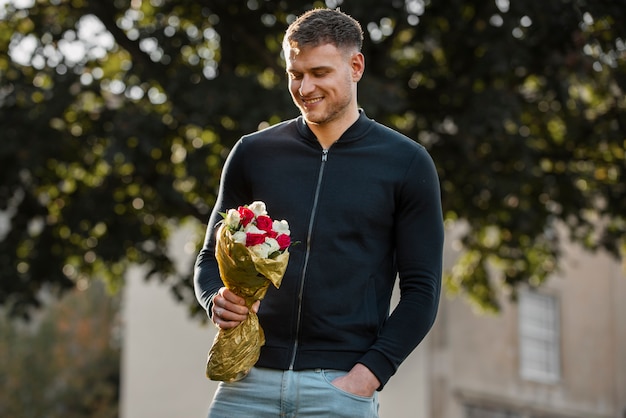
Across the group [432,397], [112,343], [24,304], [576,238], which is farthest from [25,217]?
[112,343]

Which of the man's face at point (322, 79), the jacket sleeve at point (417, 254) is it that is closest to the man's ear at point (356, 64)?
the man's face at point (322, 79)

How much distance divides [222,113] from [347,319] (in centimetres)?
834

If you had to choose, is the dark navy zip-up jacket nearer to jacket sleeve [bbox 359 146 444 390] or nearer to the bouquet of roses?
jacket sleeve [bbox 359 146 444 390]

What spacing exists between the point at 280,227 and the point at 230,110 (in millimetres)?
8339

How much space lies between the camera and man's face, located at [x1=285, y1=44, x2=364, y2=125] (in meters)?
4.63

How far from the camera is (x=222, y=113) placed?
41.9ft

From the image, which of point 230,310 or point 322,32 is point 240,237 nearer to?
point 230,310

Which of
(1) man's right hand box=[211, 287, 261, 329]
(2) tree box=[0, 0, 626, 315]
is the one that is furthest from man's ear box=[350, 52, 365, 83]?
(2) tree box=[0, 0, 626, 315]

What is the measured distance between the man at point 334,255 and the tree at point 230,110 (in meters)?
7.34

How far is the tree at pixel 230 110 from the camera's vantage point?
12742 mm

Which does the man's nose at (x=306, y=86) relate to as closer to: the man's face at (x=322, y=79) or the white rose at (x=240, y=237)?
the man's face at (x=322, y=79)

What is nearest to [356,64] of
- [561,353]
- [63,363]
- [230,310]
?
[230,310]

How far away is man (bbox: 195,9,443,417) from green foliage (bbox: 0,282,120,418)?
105ft

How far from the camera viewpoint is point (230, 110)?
1266 centimetres
